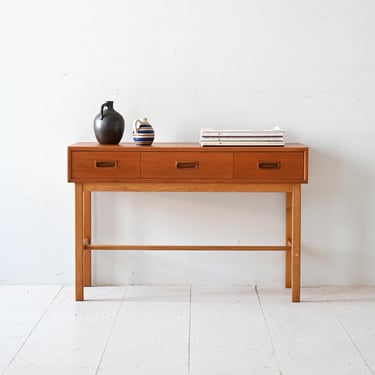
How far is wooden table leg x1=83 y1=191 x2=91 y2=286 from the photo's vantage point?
4355 mm

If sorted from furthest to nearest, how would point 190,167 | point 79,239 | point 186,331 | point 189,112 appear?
point 189,112, point 79,239, point 190,167, point 186,331

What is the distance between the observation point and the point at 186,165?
13.0 ft

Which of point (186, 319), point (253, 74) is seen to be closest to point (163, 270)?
point (186, 319)

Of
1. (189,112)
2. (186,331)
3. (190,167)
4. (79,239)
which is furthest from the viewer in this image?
(189,112)

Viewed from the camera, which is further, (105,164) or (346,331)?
(105,164)

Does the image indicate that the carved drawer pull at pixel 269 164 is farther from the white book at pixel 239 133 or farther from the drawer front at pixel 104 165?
the drawer front at pixel 104 165

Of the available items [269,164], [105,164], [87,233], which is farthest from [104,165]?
[269,164]

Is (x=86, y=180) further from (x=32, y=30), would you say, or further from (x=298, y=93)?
(x=298, y=93)

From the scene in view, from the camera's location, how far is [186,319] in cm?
377

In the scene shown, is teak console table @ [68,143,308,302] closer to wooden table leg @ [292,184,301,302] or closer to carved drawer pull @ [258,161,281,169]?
carved drawer pull @ [258,161,281,169]

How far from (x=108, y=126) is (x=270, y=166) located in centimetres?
88

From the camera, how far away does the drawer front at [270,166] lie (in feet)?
13.0

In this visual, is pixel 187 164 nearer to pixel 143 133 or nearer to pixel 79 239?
pixel 143 133

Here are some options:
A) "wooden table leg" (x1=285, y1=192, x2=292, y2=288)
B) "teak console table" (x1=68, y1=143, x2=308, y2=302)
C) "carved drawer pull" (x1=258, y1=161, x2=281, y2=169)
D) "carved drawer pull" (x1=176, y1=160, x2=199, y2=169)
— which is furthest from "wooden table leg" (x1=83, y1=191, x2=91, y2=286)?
"wooden table leg" (x1=285, y1=192, x2=292, y2=288)
